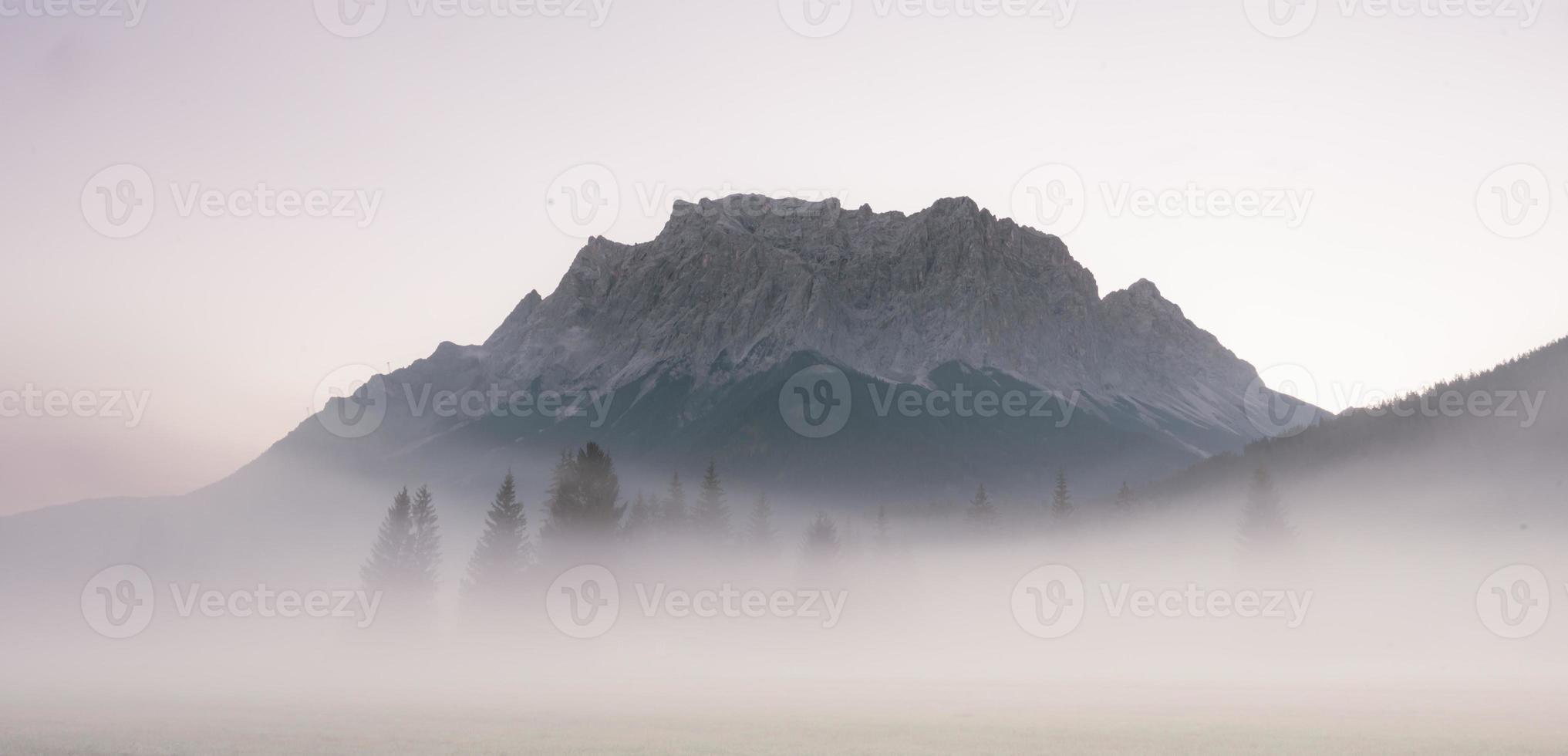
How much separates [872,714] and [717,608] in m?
38.5

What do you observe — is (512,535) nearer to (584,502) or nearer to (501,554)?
(501,554)

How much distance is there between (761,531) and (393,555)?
31061 millimetres

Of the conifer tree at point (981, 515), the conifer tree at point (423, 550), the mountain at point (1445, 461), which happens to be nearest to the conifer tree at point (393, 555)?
the conifer tree at point (423, 550)

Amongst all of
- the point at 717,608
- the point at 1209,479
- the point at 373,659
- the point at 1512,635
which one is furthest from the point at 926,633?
the point at 1209,479

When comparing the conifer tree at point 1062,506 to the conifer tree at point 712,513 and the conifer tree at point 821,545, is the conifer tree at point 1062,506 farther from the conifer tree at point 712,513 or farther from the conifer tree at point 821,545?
the conifer tree at point 712,513

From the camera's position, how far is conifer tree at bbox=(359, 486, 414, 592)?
71.2 metres

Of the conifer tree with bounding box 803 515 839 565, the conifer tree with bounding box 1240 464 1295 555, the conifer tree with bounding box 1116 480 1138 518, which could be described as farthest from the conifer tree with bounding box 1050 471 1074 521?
the conifer tree with bounding box 803 515 839 565

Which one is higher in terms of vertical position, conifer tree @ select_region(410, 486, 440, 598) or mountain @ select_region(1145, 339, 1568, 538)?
mountain @ select_region(1145, 339, 1568, 538)

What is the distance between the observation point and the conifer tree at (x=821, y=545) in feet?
300

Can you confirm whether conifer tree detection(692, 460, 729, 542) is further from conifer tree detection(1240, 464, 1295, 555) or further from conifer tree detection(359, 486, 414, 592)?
conifer tree detection(1240, 464, 1295, 555)

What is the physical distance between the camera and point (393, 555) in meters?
72.2

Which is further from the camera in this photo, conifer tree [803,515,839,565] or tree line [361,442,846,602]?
conifer tree [803,515,839,565]

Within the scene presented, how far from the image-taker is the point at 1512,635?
9725 centimetres

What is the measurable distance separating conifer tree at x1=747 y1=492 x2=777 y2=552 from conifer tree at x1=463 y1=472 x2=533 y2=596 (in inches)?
840
